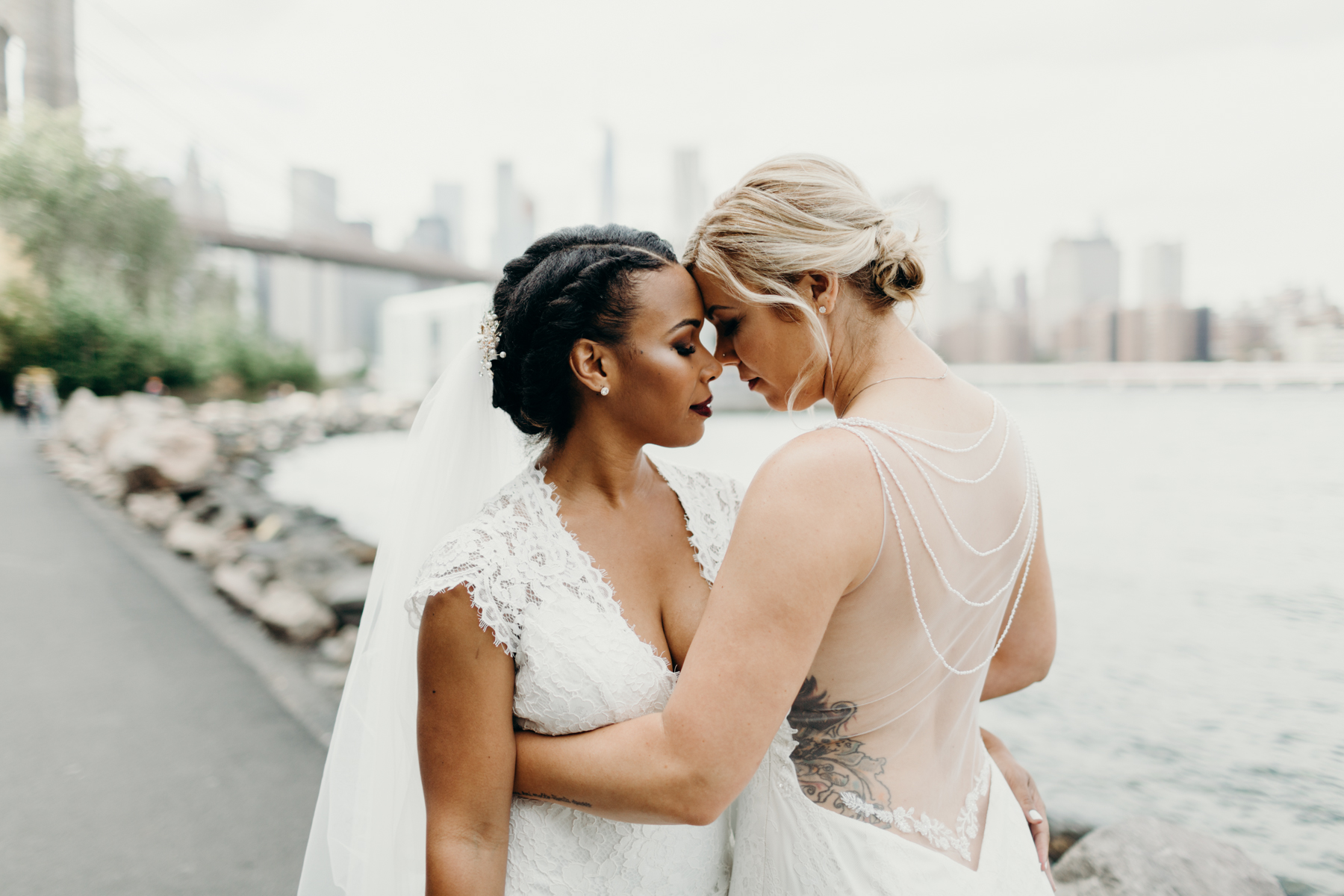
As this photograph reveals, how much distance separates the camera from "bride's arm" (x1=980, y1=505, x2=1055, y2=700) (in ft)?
5.14

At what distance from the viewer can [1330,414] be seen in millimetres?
19375

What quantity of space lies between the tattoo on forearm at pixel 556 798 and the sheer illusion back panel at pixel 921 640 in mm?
348

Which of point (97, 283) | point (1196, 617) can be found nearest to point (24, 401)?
point (97, 283)

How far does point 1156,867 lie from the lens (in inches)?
104

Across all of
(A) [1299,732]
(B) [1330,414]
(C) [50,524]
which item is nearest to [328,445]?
(C) [50,524]

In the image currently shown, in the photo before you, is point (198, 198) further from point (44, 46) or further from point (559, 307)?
Result: point (559, 307)

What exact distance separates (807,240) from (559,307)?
0.45m

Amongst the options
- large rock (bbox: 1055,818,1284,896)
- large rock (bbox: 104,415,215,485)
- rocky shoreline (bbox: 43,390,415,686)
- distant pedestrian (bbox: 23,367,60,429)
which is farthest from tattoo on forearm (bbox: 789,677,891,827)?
distant pedestrian (bbox: 23,367,60,429)

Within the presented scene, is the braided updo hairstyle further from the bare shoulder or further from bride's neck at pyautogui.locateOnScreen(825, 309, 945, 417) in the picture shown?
the bare shoulder

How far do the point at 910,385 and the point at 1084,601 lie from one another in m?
13.4

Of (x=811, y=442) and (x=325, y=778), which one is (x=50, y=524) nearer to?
(x=325, y=778)

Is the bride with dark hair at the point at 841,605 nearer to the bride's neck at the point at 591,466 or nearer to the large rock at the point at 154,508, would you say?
the bride's neck at the point at 591,466

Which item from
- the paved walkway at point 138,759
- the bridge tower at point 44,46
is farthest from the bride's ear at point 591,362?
the bridge tower at point 44,46

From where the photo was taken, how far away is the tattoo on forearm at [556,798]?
1.27 m
